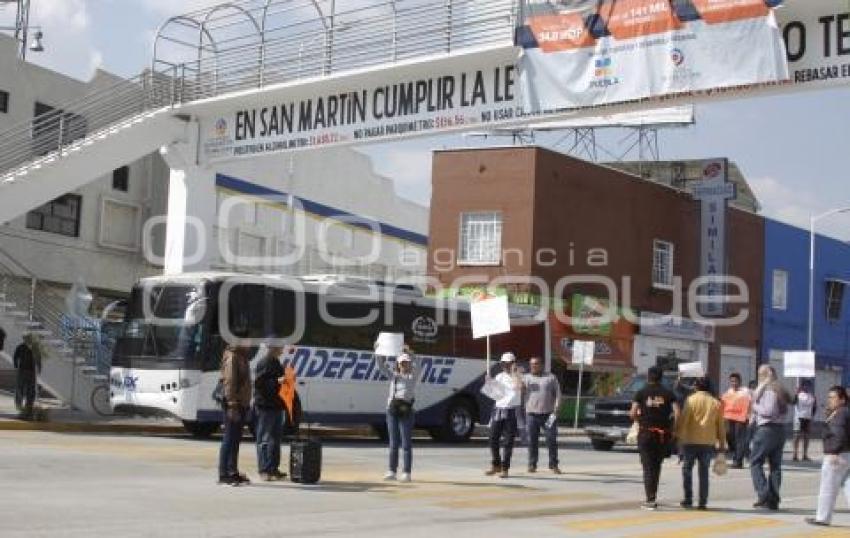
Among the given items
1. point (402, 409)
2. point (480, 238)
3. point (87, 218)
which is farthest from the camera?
point (480, 238)

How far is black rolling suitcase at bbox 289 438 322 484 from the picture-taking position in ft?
48.6

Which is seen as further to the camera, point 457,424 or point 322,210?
point 322,210

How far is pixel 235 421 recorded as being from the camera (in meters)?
14.1

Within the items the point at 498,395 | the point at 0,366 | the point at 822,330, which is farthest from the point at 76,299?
the point at 822,330

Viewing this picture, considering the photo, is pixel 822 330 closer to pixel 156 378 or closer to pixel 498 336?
pixel 498 336

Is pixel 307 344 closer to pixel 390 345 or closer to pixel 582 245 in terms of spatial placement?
pixel 390 345

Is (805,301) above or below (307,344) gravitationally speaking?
above

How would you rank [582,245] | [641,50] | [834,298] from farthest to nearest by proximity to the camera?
[834,298] → [582,245] → [641,50]

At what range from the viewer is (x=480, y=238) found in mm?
39875

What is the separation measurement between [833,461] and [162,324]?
13.2 m

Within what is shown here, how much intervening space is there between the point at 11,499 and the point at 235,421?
9.86ft

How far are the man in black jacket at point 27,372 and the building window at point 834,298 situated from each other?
41.7 meters

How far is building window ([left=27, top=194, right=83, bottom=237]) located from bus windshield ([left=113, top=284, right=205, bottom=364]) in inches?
645

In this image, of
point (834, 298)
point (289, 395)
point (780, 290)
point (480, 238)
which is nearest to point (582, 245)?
point (480, 238)
